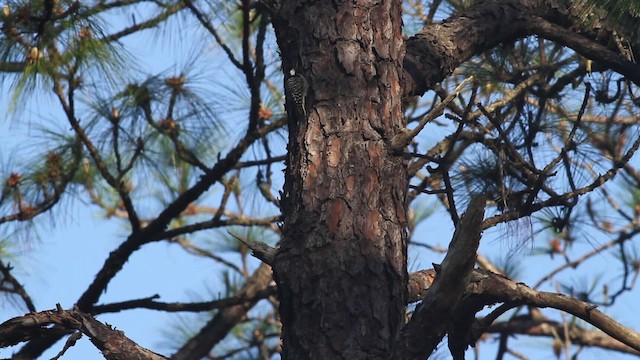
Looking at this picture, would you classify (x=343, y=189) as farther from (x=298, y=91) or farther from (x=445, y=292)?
(x=445, y=292)

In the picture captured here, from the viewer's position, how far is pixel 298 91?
1885mm

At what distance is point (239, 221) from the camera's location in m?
3.14

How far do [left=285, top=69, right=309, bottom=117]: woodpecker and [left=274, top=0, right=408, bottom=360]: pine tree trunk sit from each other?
0.05ft

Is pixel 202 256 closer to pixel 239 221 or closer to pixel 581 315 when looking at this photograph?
pixel 239 221

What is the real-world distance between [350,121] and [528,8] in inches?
24.1

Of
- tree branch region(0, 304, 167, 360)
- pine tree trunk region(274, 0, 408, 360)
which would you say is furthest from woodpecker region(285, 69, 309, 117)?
tree branch region(0, 304, 167, 360)

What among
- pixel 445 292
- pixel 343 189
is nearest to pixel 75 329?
pixel 343 189

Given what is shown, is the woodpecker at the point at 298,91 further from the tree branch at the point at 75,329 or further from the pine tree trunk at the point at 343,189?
the tree branch at the point at 75,329

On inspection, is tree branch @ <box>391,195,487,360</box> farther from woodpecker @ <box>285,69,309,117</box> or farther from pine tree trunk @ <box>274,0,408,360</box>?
woodpecker @ <box>285,69,309,117</box>

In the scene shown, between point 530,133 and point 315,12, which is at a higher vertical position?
point 530,133

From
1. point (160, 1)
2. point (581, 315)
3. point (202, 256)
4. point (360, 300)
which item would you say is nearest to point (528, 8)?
point (581, 315)

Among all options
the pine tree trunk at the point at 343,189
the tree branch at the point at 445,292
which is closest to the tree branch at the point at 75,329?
the pine tree trunk at the point at 343,189

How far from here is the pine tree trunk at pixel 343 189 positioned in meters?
1.69

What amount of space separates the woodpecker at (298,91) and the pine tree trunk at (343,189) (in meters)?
0.02
